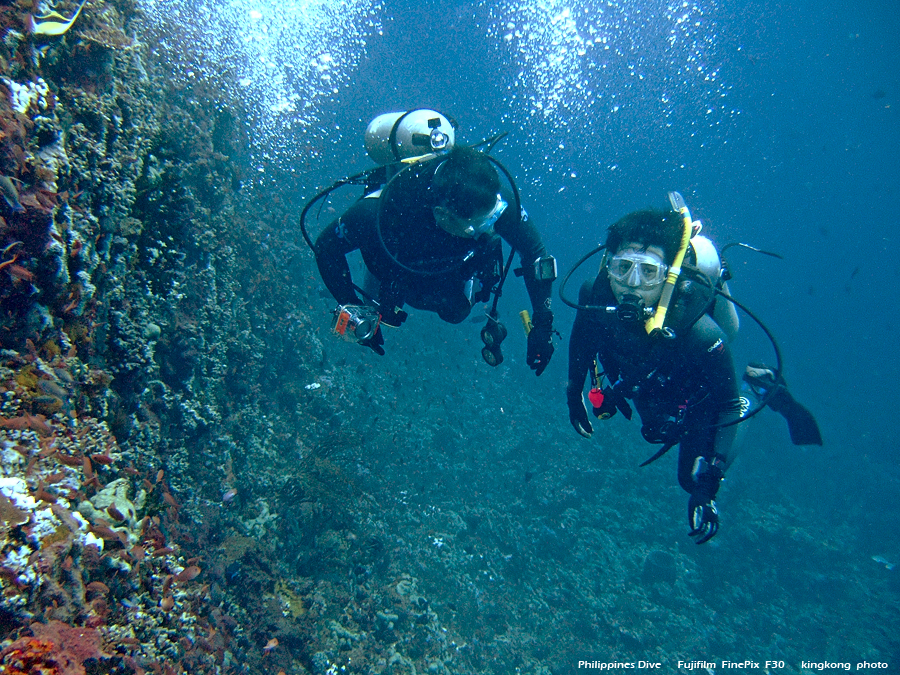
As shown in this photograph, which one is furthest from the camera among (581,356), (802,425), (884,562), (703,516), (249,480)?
(884,562)

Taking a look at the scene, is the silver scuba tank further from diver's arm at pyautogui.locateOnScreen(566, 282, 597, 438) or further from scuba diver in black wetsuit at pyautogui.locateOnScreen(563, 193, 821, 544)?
diver's arm at pyautogui.locateOnScreen(566, 282, 597, 438)

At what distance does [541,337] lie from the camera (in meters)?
3.93

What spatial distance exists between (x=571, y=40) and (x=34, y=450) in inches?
1431

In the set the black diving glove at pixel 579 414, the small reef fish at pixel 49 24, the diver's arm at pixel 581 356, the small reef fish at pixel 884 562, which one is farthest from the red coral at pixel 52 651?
the small reef fish at pixel 884 562

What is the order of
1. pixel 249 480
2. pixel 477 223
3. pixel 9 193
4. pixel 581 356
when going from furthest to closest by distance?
pixel 249 480 < pixel 581 356 < pixel 477 223 < pixel 9 193

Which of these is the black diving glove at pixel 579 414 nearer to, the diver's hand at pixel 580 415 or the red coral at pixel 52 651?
the diver's hand at pixel 580 415

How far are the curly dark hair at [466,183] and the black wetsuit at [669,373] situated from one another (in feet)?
5.08

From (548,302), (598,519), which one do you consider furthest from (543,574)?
(548,302)

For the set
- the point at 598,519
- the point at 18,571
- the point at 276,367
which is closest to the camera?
the point at 18,571

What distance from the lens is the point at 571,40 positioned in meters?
28.5

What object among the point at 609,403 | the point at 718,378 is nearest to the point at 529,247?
the point at 609,403

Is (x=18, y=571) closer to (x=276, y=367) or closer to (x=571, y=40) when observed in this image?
(x=276, y=367)

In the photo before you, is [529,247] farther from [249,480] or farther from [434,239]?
[249,480]

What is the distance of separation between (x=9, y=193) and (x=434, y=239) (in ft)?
9.82
